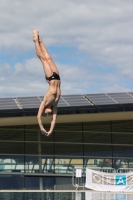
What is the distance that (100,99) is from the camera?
3403 centimetres

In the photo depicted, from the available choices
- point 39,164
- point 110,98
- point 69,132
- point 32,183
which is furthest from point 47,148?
point 110,98

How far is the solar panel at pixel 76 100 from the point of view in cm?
3233

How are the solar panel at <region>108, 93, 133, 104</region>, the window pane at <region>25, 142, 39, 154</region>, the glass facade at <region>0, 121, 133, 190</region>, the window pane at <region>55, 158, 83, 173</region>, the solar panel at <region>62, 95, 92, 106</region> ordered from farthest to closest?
the window pane at <region>25, 142, 39, 154</region>
the window pane at <region>55, 158, 83, 173</region>
the glass facade at <region>0, 121, 133, 190</region>
the solar panel at <region>108, 93, 133, 104</region>
the solar panel at <region>62, 95, 92, 106</region>

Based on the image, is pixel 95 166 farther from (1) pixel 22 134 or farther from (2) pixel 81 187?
(1) pixel 22 134

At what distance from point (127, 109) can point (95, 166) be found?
213 inches

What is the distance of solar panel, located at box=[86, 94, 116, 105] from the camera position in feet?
107

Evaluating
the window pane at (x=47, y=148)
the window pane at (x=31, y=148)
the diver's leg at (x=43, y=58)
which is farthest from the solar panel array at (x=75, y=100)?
A: the diver's leg at (x=43, y=58)

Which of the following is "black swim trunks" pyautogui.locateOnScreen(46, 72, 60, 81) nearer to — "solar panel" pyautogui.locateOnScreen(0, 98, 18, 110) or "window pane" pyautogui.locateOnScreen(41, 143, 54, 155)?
"solar panel" pyautogui.locateOnScreen(0, 98, 18, 110)

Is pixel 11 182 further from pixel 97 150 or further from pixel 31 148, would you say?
pixel 97 150

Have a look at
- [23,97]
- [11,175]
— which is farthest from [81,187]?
[23,97]

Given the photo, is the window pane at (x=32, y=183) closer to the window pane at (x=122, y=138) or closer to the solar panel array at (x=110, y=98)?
the window pane at (x=122, y=138)

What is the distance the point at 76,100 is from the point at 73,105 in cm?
179

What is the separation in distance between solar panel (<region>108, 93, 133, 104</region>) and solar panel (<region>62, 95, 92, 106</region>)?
1917 mm

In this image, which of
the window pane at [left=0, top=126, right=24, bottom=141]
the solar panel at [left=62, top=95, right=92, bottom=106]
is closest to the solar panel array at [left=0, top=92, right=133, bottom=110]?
the solar panel at [left=62, top=95, right=92, bottom=106]
